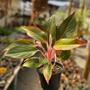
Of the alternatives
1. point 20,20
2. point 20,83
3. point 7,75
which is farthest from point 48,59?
point 20,20

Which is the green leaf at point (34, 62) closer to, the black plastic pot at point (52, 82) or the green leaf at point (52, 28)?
the black plastic pot at point (52, 82)

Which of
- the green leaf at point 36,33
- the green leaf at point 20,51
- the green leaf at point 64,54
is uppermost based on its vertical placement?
the green leaf at point 36,33

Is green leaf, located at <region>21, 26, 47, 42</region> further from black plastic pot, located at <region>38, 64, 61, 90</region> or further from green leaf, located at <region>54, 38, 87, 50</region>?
black plastic pot, located at <region>38, 64, 61, 90</region>

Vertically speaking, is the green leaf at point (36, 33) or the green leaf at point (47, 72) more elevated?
the green leaf at point (36, 33)

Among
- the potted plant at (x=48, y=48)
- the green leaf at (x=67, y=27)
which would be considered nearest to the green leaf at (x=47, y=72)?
the potted plant at (x=48, y=48)

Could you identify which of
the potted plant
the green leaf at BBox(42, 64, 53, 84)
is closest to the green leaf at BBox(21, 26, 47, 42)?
the potted plant

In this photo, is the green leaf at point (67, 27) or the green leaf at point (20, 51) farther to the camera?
the green leaf at point (67, 27)

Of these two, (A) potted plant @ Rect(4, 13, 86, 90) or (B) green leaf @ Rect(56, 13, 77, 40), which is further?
(B) green leaf @ Rect(56, 13, 77, 40)
